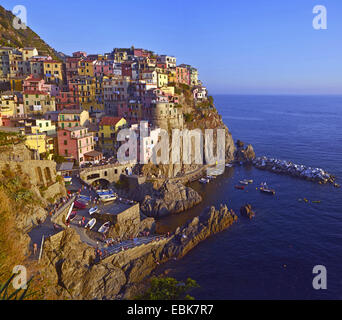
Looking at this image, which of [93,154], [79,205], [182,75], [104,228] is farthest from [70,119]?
[182,75]

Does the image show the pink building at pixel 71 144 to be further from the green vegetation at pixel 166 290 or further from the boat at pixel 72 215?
the green vegetation at pixel 166 290

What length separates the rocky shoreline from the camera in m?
64.8

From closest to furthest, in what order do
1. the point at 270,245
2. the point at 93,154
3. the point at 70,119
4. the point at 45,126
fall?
the point at 270,245
the point at 45,126
the point at 93,154
the point at 70,119

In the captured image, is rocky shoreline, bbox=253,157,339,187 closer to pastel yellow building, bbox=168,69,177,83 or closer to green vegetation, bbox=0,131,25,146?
pastel yellow building, bbox=168,69,177,83

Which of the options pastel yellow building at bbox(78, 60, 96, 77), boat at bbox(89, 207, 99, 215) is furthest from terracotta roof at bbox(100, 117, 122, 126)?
pastel yellow building at bbox(78, 60, 96, 77)

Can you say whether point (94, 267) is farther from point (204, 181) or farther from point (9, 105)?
point (9, 105)

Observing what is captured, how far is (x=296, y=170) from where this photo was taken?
230 ft

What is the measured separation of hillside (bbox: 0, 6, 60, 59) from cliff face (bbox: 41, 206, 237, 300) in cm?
9231

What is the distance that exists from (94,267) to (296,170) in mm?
58002

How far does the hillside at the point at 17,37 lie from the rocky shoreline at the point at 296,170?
3410 inches

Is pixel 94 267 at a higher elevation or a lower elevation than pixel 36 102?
lower

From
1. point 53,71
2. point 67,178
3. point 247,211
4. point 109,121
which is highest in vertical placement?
point 53,71
